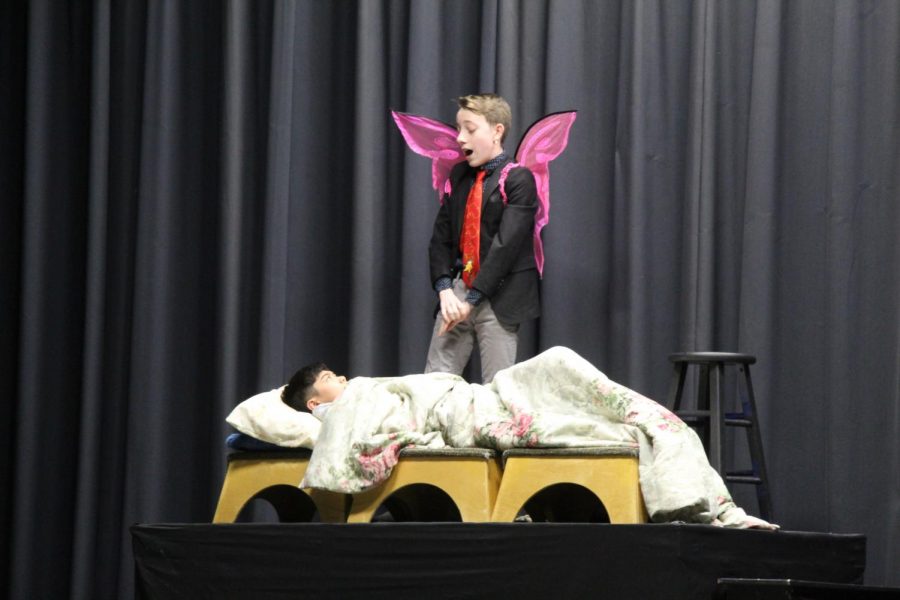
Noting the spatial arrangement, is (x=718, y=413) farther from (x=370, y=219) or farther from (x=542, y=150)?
(x=370, y=219)

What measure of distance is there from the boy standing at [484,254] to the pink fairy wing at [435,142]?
13 cm

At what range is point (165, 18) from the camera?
4.41 m

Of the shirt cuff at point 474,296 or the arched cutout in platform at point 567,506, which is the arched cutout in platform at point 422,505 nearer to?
the arched cutout in platform at point 567,506

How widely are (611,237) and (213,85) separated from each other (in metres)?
1.49

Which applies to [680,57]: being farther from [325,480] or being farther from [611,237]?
[325,480]

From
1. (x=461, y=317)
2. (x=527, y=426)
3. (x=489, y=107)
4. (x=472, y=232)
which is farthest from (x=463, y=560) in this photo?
Answer: (x=489, y=107)

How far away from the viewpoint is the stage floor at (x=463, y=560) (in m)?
2.50

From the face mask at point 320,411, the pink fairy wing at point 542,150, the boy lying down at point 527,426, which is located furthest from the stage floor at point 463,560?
the pink fairy wing at point 542,150

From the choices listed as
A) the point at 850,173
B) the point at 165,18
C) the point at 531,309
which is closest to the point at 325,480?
the point at 531,309

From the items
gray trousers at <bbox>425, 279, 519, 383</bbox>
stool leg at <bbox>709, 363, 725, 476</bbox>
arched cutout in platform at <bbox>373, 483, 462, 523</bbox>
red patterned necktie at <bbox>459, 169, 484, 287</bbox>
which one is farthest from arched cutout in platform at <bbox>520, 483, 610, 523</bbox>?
red patterned necktie at <bbox>459, 169, 484, 287</bbox>

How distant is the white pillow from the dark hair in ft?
0.65

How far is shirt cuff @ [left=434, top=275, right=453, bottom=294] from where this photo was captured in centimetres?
367

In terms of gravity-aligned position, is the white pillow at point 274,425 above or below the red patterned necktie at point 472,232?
below

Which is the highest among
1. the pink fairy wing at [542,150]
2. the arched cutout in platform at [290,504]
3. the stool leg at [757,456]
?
the pink fairy wing at [542,150]
